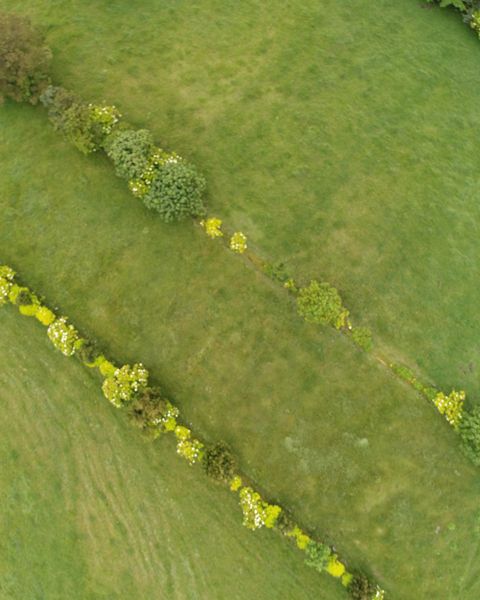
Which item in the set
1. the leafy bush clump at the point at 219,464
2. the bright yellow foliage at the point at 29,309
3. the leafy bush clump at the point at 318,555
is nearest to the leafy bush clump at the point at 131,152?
the bright yellow foliage at the point at 29,309

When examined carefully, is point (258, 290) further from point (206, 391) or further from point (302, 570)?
point (302, 570)

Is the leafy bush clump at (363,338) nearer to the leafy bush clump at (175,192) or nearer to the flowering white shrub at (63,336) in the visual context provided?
the leafy bush clump at (175,192)

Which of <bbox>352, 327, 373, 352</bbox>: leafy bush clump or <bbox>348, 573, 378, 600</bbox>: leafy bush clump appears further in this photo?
<bbox>352, 327, 373, 352</bbox>: leafy bush clump

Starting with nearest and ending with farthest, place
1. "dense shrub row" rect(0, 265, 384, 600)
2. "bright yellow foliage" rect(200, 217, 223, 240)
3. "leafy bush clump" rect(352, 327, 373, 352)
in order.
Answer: "dense shrub row" rect(0, 265, 384, 600) < "leafy bush clump" rect(352, 327, 373, 352) < "bright yellow foliage" rect(200, 217, 223, 240)

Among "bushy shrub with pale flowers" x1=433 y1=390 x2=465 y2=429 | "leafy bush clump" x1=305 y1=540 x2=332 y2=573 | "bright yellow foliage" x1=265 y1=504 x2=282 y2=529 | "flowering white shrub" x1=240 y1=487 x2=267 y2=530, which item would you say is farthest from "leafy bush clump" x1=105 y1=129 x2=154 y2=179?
"leafy bush clump" x1=305 y1=540 x2=332 y2=573

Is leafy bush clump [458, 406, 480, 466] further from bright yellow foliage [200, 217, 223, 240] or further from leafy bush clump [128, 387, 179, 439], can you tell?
bright yellow foliage [200, 217, 223, 240]

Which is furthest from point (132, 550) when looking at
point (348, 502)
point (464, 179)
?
point (464, 179)
